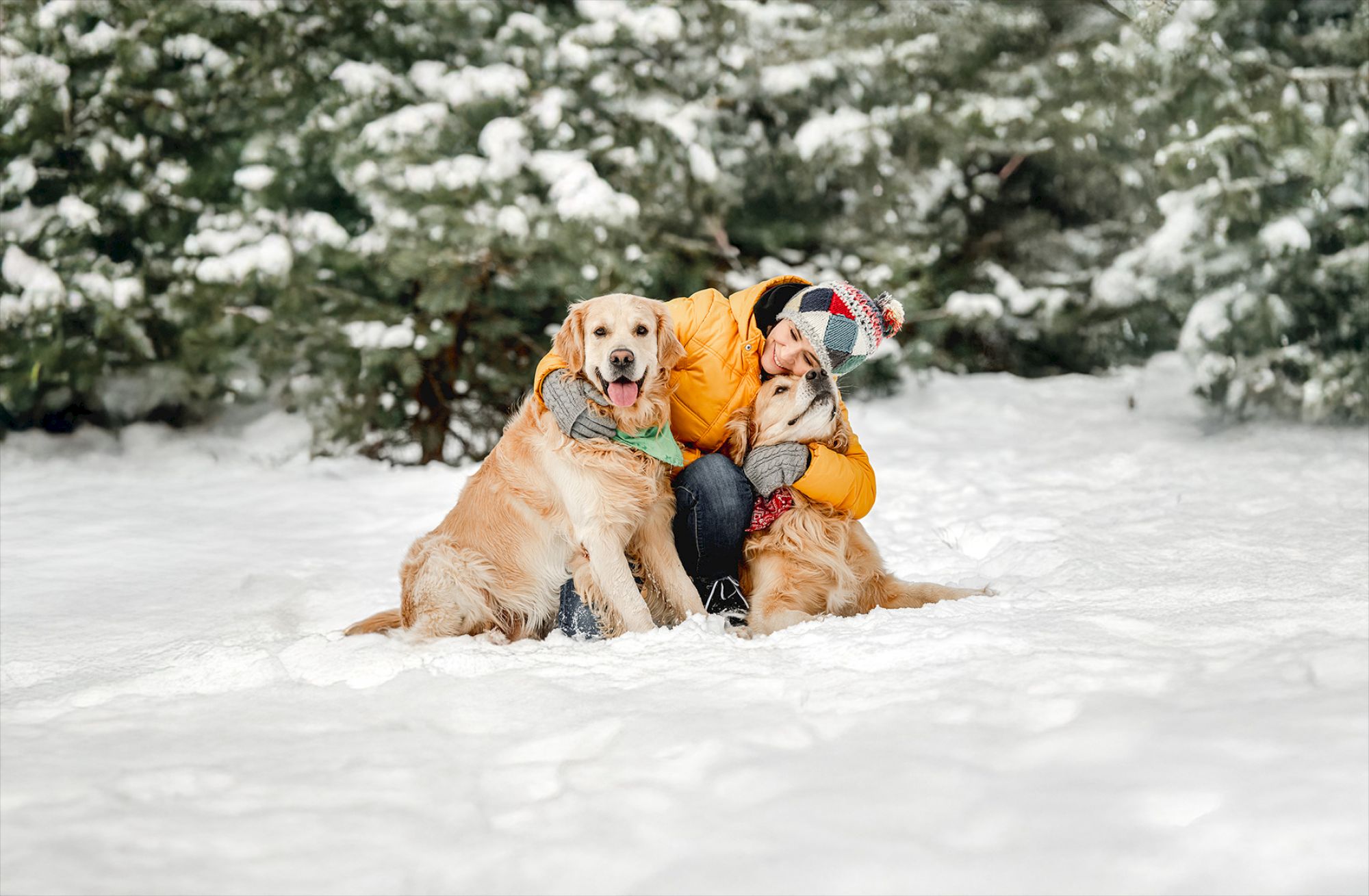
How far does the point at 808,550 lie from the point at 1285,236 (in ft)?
11.3

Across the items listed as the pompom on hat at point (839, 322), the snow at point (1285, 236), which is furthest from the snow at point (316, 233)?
the snow at point (1285, 236)

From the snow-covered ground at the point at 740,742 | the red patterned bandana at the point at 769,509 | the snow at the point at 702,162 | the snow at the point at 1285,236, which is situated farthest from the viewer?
the snow at the point at 702,162

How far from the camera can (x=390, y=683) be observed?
2.13m

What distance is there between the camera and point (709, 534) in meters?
2.80

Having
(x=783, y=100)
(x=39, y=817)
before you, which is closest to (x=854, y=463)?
(x=39, y=817)

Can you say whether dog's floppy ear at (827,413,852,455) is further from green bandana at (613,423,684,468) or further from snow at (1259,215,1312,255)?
snow at (1259,215,1312,255)

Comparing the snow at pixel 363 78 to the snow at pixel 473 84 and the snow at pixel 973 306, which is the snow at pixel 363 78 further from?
the snow at pixel 973 306

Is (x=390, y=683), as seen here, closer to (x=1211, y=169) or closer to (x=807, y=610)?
(x=807, y=610)

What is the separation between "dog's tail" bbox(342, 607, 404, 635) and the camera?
2.69 meters

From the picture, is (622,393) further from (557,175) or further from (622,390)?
(557,175)

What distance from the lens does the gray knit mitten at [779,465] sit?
2.69m

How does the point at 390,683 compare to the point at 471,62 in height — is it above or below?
below

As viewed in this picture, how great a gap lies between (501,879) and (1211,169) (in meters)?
4.92

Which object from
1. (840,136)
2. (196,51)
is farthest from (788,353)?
(196,51)
